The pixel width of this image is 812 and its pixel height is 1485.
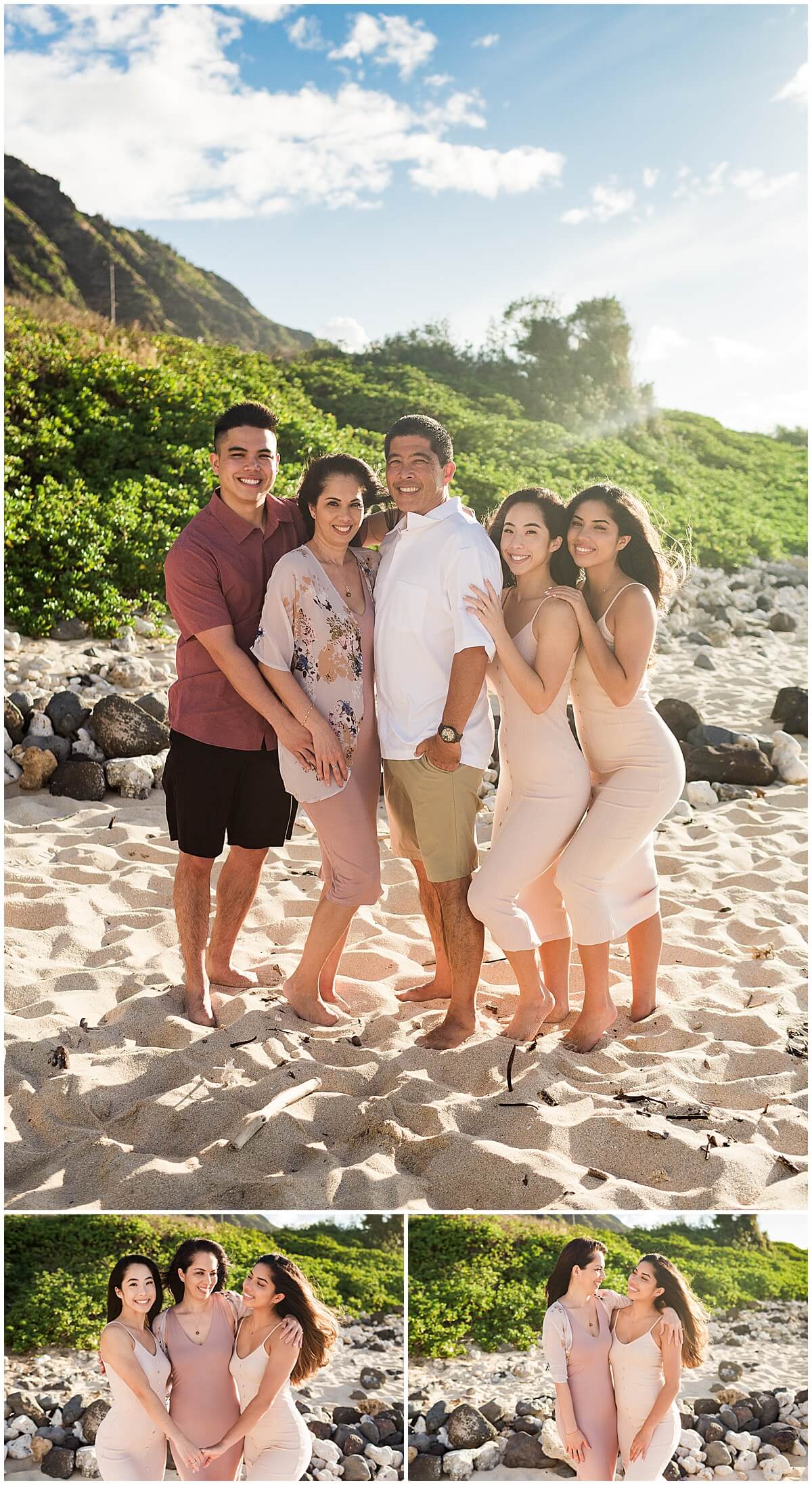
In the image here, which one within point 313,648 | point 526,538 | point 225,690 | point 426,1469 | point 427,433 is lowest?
point 426,1469

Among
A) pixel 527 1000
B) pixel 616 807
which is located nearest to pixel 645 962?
pixel 527 1000

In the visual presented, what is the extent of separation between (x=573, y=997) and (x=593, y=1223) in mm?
1557

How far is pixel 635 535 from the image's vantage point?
3809 millimetres

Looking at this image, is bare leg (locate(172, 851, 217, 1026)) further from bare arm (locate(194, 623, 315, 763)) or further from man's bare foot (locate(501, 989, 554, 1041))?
man's bare foot (locate(501, 989, 554, 1041))

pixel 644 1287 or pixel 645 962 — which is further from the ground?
pixel 645 962

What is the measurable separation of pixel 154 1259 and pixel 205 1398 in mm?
330

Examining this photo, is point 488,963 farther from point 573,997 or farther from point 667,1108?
point 667,1108

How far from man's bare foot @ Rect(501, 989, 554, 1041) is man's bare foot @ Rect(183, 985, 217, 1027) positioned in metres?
1.08

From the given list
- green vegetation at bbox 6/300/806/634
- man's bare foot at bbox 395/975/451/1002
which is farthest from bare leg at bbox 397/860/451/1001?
green vegetation at bbox 6/300/806/634

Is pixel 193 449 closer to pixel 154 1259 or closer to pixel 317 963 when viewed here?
pixel 317 963

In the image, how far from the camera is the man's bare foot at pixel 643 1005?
415cm

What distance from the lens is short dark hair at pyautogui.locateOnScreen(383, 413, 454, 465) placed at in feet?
12.3

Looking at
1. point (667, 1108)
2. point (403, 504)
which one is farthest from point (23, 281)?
point (667, 1108)

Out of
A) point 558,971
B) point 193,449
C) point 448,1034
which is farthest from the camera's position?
point 193,449
